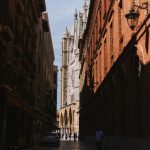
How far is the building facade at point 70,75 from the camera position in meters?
126

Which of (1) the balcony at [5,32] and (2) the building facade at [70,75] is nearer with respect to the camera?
(1) the balcony at [5,32]

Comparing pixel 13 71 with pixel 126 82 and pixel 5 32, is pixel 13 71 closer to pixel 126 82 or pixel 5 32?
pixel 5 32

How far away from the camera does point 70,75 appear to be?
138m

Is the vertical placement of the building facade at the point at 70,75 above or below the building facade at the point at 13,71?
above

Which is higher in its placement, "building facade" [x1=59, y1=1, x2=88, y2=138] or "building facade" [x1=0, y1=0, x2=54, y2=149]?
"building facade" [x1=59, y1=1, x2=88, y2=138]

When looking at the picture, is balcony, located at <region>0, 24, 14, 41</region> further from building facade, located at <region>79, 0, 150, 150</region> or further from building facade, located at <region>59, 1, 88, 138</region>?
building facade, located at <region>59, 1, 88, 138</region>

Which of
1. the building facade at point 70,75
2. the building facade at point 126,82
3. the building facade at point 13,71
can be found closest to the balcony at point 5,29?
the building facade at point 13,71

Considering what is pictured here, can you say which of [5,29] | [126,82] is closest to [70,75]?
[126,82]

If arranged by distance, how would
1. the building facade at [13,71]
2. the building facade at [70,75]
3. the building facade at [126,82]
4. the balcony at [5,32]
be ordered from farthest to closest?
the building facade at [70,75] → the building facade at [13,71] → the balcony at [5,32] → the building facade at [126,82]

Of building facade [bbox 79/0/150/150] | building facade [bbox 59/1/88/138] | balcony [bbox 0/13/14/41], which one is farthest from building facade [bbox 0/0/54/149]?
building facade [bbox 59/1/88/138]

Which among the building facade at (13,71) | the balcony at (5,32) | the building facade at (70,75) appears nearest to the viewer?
the balcony at (5,32)

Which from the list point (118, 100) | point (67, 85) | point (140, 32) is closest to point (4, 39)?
point (140, 32)

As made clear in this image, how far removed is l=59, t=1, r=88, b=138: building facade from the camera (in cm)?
12588

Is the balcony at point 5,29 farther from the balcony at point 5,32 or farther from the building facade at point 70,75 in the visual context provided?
the building facade at point 70,75
